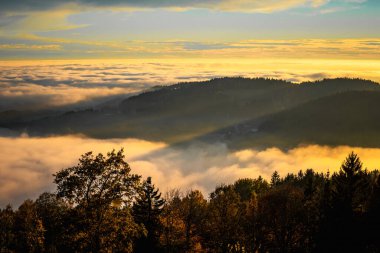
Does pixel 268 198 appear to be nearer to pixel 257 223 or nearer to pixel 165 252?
pixel 257 223

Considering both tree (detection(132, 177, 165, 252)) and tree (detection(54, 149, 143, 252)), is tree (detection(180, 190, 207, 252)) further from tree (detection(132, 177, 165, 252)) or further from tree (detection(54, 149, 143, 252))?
tree (detection(54, 149, 143, 252))

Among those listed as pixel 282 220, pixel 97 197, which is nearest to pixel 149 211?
pixel 282 220

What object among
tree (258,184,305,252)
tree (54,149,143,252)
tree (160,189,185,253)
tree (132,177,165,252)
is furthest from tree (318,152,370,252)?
tree (54,149,143,252)

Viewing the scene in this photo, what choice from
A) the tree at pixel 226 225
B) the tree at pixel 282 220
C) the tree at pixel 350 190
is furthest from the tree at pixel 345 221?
the tree at pixel 226 225

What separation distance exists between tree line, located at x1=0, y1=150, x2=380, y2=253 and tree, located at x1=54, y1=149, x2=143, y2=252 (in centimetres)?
8

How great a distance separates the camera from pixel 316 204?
6381cm

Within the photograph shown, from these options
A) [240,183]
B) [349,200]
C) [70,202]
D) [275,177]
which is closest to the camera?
[70,202]

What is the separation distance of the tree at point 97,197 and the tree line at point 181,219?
0.25 feet

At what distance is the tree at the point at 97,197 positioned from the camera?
3259 cm

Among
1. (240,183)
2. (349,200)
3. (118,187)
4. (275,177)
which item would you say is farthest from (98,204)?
(275,177)

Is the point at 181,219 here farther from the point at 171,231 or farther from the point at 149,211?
the point at 149,211

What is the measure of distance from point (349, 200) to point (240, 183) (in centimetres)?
9969

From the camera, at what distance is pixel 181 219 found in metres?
67.0

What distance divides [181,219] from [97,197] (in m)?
35.4
